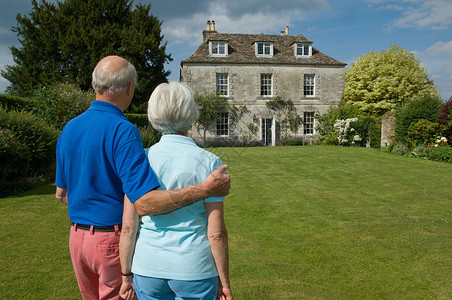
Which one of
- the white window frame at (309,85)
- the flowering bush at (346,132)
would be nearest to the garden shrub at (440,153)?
the flowering bush at (346,132)

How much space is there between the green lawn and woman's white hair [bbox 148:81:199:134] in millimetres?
2255

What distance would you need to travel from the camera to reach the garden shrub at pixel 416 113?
580 inches

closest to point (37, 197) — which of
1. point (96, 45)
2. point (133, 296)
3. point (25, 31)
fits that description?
point (133, 296)

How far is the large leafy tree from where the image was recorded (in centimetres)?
2169

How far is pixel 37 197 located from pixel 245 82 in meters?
18.0

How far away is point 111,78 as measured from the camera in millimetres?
1828

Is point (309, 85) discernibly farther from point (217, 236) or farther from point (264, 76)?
point (217, 236)

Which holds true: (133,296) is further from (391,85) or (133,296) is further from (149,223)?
(391,85)

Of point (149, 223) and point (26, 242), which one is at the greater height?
point (149, 223)

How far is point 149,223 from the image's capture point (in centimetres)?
165

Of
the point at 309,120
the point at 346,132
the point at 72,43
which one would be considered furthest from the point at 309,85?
the point at 72,43

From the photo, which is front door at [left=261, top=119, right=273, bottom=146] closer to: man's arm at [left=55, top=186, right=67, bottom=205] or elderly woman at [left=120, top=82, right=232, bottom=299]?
man's arm at [left=55, top=186, right=67, bottom=205]

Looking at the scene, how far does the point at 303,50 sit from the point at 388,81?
29.4 feet

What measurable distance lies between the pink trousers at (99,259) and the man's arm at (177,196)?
384mm
